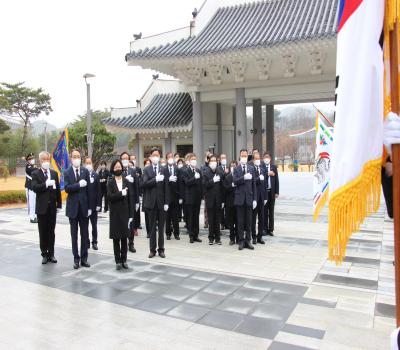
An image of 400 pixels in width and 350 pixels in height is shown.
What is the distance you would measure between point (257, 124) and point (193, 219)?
7.83m

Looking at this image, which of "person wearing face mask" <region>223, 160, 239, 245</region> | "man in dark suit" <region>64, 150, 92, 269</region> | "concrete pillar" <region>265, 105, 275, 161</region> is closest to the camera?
"man in dark suit" <region>64, 150, 92, 269</region>

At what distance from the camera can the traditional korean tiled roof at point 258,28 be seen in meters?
11.2

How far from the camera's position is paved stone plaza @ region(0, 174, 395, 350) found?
12.1 feet

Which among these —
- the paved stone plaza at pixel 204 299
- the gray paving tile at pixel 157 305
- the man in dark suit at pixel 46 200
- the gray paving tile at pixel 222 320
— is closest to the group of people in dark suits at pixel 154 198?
the man in dark suit at pixel 46 200

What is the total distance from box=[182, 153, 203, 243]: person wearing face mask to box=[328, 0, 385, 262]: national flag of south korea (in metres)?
5.94

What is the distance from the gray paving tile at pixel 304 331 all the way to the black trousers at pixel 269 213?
4.47 metres

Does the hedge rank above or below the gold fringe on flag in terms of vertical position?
below

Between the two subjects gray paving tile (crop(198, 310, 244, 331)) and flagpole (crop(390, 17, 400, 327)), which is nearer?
flagpole (crop(390, 17, 400, 327))

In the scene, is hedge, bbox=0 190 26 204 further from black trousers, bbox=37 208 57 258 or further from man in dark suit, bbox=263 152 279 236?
man in dark suit, bbox=263 152 279 236

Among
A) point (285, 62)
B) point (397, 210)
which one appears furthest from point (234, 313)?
point (285, 62)

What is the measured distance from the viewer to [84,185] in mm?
6207

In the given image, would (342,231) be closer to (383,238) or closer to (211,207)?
(211,207)

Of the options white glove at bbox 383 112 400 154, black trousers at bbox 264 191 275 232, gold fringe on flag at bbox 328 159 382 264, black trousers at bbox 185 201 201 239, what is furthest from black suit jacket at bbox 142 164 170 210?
white glove at bbox 383 112 400 154

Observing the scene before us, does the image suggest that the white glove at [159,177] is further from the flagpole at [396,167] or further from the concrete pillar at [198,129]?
the concrete pillar at [198,129]
